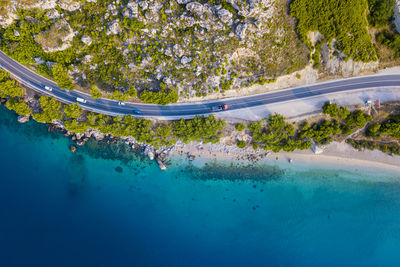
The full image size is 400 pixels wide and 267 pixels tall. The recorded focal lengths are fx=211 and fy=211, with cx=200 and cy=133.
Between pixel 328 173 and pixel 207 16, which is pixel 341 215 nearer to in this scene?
pixel 328 173

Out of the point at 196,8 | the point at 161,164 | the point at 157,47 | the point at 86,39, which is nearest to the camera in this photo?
the point at 196,8

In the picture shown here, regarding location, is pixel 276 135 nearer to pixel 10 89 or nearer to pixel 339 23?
pixel 339 23

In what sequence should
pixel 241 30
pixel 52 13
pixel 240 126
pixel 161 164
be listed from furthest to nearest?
1. pixel 161 164
2. pixel 240 126
3. pixel 52 13
4. pixel 241 30

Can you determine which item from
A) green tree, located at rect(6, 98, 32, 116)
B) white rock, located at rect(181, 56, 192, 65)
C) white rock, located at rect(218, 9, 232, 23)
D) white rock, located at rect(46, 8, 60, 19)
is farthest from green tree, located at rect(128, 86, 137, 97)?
green tree, located at rect(6, 98, 32, 116)

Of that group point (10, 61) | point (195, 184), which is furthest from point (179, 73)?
point (10, 61)

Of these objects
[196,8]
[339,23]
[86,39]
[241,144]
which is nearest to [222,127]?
[241,144]

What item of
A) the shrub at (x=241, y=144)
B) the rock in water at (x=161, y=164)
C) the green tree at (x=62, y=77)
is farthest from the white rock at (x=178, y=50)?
the rock in water at (x=161, y=164)
